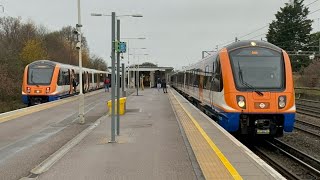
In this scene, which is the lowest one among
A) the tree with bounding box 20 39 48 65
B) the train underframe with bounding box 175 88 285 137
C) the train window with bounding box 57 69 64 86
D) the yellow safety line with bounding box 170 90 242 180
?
the yellow safety line with bounding box 170 90 242 180

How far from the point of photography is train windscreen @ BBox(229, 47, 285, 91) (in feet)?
43.8

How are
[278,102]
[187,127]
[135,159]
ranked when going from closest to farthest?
[135,159] < [278,102] < [187,127]

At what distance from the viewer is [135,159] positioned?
29.7 ft

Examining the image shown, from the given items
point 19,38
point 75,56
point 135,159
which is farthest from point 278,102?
point 75,56

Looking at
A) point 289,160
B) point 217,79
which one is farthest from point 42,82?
point 289,160

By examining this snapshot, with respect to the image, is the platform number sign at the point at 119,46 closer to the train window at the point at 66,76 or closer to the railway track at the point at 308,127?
the railway track at the point at 308,127

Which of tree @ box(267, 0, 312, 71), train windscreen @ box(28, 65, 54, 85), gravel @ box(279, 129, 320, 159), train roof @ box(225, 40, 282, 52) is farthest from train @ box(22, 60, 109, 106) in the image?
tree @ box(267, 0, 312, 71)

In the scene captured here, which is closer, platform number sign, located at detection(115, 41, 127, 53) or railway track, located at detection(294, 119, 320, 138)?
platform number sign, located at detection(115, 41, 127, 53)

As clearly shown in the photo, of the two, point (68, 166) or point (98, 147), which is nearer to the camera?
point (68, 166)

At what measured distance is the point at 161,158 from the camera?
9.18 m

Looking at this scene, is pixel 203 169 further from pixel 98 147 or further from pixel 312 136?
pixel 312 136

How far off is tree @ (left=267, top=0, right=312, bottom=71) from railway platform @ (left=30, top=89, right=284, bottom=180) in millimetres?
59977

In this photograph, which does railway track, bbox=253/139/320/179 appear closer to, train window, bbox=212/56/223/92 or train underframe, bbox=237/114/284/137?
train underframe, bbox=237/114/284/137

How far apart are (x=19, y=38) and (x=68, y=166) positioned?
59282 millimetres
